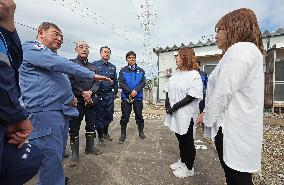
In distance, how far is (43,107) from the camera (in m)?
2.49

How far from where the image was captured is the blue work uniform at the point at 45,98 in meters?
2.41

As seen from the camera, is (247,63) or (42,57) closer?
(247,63)

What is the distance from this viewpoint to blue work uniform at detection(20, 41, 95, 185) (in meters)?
2.41

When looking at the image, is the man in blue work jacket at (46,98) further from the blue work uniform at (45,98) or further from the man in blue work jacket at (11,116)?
the man in blue work jacket at (11,116)

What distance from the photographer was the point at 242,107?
2062 millimetres

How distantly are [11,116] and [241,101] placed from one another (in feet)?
5.51

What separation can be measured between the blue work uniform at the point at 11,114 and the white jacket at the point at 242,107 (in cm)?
148

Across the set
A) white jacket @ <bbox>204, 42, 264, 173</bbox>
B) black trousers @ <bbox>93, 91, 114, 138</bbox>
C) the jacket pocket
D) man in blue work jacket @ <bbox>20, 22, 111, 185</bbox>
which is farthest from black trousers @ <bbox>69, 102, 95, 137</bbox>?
white jacket @ <bbox>204, 42, 264, 173</bbox>

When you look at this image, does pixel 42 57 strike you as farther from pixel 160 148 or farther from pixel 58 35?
pixel 160 148

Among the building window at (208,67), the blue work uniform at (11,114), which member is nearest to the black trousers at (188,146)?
the blue work uniform at (11,114)

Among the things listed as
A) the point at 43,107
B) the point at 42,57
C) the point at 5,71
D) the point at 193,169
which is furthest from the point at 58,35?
the point at 193,169

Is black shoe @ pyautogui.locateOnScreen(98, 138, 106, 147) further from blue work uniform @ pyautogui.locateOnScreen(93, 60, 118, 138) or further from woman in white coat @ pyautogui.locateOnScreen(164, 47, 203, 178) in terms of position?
woman in white coat @ pyautogui.locateOnScreen(164, 47, 203, 178)

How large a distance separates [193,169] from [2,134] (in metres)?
3.03

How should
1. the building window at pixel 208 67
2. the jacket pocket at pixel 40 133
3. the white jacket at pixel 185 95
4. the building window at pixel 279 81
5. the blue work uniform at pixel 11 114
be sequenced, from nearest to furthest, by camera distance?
the blue work uniform at pixel 11 114 → the jacket pocket at pixel 40 133 → the white jacket at pixel 185 95 → the building window at pixel 279 81 → the building window at pixel 208 67
